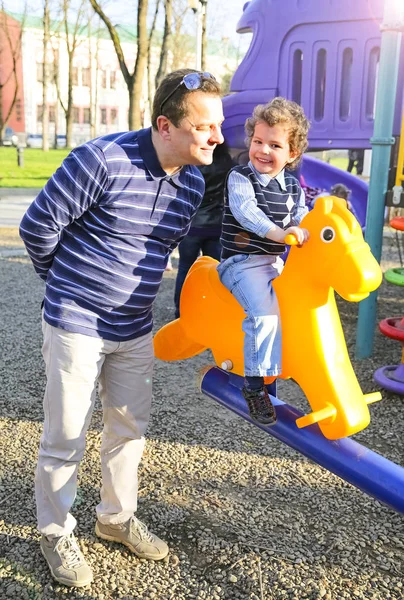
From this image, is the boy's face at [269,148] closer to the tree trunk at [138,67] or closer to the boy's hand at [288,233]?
the boy's hand at [288,233]

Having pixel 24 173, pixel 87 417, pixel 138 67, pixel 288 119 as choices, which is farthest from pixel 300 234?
pixel 24 173

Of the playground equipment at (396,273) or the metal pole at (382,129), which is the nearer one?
the playground equipment at (396,273)

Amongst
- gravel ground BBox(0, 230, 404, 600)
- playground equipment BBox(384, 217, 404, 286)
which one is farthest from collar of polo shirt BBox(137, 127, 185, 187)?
playground equipment BBox(384, 217, 404, 286)

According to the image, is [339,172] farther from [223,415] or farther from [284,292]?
[284,292]

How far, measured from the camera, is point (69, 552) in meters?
2.12

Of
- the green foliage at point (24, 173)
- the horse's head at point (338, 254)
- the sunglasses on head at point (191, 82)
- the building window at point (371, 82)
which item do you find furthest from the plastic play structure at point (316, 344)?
the green foliage at point (24, 173)

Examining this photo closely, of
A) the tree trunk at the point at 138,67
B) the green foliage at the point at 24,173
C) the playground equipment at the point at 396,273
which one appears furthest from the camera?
the green foliage at the point at 24,173

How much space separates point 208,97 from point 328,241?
1.76ft

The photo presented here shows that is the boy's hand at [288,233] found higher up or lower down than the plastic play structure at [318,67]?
lower down

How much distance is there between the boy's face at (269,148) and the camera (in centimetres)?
179

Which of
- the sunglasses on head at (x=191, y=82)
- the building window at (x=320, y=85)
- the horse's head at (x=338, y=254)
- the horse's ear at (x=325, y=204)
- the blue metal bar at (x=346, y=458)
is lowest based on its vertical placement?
the blue metal bar at (x=346, y=458)

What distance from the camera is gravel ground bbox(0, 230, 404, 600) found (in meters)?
2.16

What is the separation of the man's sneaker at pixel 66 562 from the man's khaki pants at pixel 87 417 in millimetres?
49

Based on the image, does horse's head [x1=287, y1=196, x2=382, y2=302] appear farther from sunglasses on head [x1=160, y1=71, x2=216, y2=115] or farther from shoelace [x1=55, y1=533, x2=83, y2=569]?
shoelace [x1=55, y1=533, x2=83, y2=569]
